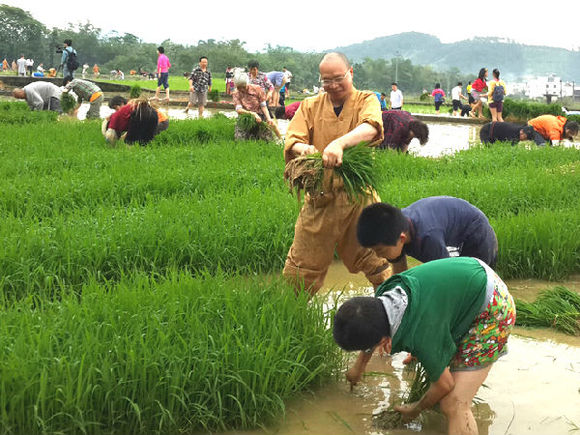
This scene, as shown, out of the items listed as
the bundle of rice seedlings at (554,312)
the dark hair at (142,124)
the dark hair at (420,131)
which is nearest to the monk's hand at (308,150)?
the bundle of rice seedlings at (554,312)

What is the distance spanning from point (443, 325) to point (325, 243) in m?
1.26

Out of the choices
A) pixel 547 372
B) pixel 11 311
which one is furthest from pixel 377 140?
pixel 11 311

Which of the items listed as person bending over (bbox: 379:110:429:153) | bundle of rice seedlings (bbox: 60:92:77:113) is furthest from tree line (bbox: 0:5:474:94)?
person bending over (bbox: 379:110:429:153)

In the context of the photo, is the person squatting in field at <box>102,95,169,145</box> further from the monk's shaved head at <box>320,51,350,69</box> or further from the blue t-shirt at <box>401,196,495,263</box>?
the blue t-shirt at <box>401,196,495,263</box>

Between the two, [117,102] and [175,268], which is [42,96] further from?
[175,268]

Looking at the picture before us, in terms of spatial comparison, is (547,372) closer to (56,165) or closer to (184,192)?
(184,192)

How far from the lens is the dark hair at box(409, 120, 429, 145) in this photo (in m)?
7.25

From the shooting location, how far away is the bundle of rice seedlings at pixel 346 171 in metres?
3.48

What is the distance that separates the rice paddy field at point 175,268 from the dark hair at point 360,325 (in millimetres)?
611

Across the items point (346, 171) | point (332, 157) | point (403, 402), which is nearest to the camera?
point (403, 402)

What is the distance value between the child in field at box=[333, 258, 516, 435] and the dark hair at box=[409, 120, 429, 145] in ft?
15.1

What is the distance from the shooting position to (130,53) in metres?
75.8

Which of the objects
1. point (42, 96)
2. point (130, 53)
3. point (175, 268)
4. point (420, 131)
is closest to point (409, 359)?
point (175, 268)

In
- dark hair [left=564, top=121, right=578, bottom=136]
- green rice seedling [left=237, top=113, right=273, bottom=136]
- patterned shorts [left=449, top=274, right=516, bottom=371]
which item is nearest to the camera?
patterned shorts [left=449, top=274, right=516, bottom=371]
